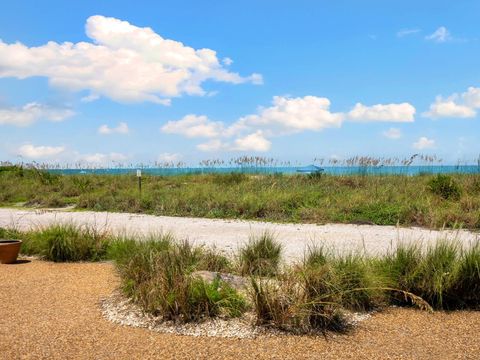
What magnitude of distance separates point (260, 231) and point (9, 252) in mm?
4871

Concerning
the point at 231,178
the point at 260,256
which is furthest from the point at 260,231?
the point at 231,178

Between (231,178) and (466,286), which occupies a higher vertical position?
(231,178)

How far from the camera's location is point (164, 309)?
4.64 m

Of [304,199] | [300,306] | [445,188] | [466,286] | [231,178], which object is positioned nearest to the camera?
[300,306]

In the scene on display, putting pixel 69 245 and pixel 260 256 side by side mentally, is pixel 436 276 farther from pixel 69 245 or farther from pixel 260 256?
pixel 69 245

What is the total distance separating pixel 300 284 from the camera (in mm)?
4680

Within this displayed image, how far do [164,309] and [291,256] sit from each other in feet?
10.5

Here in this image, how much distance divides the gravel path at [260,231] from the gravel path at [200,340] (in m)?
2.69

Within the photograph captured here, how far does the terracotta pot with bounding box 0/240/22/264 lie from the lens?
729 cm

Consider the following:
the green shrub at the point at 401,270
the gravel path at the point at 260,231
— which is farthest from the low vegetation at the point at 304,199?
the green shrub at the point at 401,270

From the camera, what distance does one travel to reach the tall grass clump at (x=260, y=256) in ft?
20.0

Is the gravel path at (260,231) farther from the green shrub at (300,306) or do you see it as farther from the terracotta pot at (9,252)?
the green shrub at (300,306)

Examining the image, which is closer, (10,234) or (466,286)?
(466,286)

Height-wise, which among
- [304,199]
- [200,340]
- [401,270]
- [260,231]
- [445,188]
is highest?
[445,188]
